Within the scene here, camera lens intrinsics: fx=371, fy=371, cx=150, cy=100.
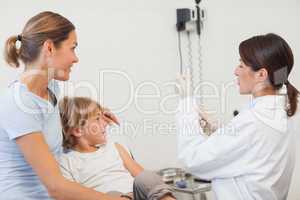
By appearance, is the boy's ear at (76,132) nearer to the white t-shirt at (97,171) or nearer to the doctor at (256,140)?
the white t-shirt at (97,171)

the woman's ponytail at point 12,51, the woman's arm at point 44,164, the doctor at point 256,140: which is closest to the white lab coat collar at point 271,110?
the doctor at point 256,140

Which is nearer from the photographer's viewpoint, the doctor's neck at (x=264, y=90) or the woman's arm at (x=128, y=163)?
the doctor's neck at (x=264, y=90)

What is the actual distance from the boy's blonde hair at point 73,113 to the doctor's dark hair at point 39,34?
0.51 metres

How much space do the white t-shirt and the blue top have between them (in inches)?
14.8

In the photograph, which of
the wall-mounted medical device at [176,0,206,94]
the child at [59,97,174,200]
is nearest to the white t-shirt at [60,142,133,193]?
the child at [59,97,174,200]

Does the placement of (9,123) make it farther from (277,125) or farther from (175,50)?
(175,50)

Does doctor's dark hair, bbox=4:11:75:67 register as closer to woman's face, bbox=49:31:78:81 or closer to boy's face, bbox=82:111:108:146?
woman's face, bbox=49:31:78:81

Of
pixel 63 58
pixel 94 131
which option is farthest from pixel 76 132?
pixel 63 58

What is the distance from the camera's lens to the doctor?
134 cm

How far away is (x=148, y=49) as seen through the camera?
7.47ft

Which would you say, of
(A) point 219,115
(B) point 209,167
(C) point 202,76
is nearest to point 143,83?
(C) point 202,76

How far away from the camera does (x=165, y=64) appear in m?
2.33

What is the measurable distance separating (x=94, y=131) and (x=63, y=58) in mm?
577

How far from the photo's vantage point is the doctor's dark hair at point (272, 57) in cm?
138
